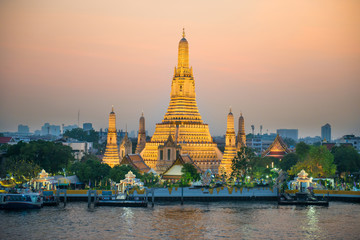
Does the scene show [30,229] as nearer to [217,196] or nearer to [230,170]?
[217,196]

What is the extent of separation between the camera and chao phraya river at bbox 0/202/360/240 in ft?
230

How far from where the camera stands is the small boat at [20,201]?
87688mm

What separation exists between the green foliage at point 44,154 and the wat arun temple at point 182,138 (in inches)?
535

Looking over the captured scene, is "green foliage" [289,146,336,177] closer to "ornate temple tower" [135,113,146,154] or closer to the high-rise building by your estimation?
the high-rise building

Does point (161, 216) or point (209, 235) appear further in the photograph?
point (161, 216)

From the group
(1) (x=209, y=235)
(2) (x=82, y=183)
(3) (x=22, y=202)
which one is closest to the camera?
(1) (x=209, y=235)

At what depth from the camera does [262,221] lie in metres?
78.9

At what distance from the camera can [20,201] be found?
87.7m

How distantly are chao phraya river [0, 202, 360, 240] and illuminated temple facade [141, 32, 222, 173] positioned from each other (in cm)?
3265

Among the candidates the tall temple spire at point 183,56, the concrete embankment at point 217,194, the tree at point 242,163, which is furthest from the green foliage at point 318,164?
the tall temple spire at point 183,56

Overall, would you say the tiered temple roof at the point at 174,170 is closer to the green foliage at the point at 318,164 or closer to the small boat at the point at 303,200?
the green foliage at the point at 318,164

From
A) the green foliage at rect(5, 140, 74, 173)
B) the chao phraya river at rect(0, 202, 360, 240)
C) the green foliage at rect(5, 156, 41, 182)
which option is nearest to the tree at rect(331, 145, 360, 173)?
the chao phraya river at rect(0, 202, 360, 240)

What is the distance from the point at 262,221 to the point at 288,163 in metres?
50.4

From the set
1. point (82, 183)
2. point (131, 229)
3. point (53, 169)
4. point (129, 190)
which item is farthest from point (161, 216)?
point (53, 169)
